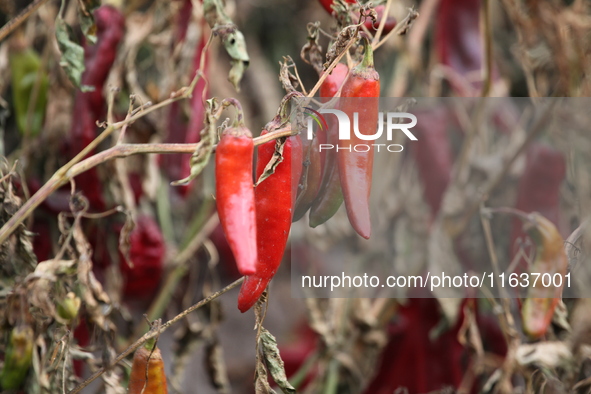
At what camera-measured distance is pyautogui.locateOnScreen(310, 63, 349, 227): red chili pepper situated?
2.96ft

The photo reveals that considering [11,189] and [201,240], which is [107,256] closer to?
[201,240]

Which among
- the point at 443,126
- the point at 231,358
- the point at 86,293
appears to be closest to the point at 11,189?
the point at 86,293

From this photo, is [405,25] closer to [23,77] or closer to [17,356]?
[17,356]

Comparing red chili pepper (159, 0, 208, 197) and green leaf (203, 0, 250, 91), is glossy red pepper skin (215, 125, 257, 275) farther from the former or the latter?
red chili pepper (159, 0, 208, 197)

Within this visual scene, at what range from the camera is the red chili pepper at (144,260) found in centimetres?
152

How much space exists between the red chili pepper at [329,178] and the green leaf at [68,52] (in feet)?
1.38

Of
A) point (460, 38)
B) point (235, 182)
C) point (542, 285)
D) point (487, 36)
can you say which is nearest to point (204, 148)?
point (235, 182)

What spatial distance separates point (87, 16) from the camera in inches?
40.4

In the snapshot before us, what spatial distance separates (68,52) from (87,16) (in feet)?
0.22

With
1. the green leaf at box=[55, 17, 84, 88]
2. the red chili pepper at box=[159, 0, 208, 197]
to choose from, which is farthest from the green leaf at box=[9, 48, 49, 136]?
the green leaf at box=[55, 17, 84, 88]

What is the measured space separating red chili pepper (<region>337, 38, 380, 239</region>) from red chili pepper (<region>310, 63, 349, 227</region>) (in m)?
0.02

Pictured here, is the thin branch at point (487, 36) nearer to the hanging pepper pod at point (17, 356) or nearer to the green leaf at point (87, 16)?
the green leaf at point (87, 16)

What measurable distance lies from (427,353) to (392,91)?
836 mm

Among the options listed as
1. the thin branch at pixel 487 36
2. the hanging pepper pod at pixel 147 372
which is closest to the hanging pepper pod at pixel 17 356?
the hanging pepper pod at pixel 147 372
